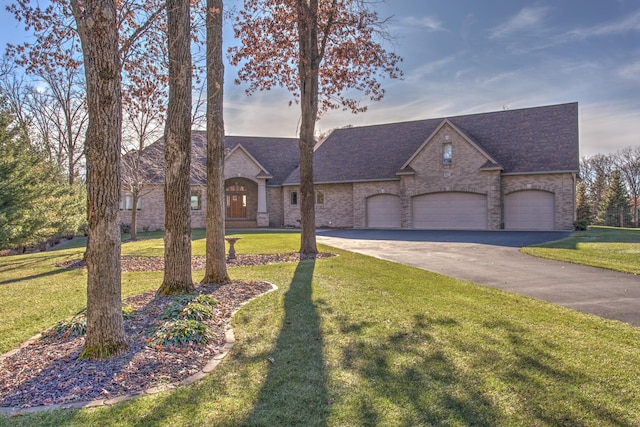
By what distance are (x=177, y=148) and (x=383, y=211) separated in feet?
72.4

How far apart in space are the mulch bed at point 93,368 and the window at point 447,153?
22.2m

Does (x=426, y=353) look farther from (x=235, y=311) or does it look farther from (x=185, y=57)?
(x=185, y=57)

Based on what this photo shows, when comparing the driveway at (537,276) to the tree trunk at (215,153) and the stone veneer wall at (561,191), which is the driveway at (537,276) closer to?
the tree trunk at (215,153)

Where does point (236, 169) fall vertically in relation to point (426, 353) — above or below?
above

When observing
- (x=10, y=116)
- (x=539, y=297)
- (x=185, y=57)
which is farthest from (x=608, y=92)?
(x=10, y=116)

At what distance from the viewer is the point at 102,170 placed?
414 centimetres

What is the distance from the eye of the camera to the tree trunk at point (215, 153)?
823 cm

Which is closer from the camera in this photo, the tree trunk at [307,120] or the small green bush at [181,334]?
the small green bush at [181,334]

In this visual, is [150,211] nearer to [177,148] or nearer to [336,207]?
[336,207]

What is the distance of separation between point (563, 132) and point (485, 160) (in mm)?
4918

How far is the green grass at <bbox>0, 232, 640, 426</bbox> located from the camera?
3125 mm

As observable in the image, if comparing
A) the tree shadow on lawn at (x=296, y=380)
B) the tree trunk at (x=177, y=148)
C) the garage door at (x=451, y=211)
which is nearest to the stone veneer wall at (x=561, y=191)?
the garage door at (x=451, y=211)

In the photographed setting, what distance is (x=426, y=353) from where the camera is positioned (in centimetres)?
437

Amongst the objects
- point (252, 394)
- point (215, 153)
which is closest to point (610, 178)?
point (215, 153)
